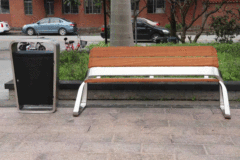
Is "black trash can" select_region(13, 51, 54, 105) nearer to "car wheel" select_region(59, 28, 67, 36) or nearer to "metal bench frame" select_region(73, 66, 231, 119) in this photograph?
"metal bench frame" select_region(73, 66, 231, 119)

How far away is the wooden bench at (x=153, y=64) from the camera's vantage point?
4.63 meters

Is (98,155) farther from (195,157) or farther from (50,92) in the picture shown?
(50,92)

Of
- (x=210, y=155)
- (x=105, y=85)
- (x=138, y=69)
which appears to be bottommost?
(x=210, y=155)

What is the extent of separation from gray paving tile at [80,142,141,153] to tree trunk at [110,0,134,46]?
410 cm

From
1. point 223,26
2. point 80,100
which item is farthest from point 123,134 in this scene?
point 223,26

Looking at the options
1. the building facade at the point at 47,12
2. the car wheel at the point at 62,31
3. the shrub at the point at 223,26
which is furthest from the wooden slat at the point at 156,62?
the building facade at the point at 47,12

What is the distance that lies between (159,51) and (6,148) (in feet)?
8.30

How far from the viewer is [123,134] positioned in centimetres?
383

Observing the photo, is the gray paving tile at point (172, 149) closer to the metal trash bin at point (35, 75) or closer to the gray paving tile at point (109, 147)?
the gray paving tile at point (109, 147)

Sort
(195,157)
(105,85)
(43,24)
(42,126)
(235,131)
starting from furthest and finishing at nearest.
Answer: (43,24)
(105,85)
(42,126)
(235,131)
(195,157)

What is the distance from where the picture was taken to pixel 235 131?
3.88m

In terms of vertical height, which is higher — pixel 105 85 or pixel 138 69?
pixel 138 69

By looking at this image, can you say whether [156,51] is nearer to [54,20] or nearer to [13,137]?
[13,137]

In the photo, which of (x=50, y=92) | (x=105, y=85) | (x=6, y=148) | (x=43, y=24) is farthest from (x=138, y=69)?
(x=43, y=24)
